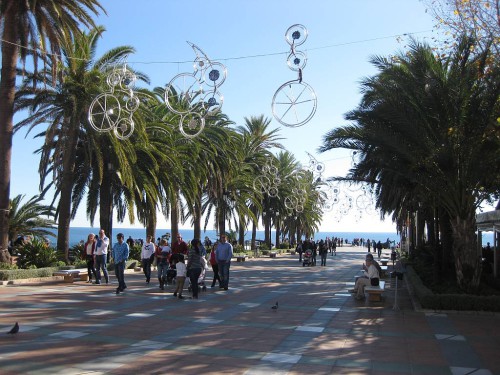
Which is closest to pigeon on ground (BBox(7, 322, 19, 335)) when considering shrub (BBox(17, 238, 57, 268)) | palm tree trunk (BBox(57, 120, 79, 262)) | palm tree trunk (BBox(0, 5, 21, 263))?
palm tree trunk (BBox(0, 5, 21, 263))

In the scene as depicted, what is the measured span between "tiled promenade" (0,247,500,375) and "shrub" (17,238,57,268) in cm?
442

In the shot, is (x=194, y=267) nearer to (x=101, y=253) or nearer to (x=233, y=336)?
(x=101, y=253)

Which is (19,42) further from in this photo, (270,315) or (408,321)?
(408,321)

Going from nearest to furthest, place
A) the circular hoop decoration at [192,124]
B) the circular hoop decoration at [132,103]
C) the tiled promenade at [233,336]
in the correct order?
the tiled promenade at [233,336] → the circular hoop decoration at [192,124] → the circular hoop decoration at [132,103]

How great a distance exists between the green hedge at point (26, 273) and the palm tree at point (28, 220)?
14.5 m

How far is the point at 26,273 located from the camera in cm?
1661

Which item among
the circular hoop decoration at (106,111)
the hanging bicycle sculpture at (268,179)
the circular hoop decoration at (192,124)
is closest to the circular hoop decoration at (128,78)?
the circular hoop decoration at (106,111)

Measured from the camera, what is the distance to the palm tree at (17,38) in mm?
17547

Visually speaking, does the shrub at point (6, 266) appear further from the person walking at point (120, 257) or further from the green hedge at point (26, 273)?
the person walking at point (120, 257)

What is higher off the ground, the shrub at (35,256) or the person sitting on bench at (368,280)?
the shrub at (35,256)

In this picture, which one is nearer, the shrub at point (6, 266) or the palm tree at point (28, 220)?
the shrub at point (6, 266)

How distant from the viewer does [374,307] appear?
12.9 meters

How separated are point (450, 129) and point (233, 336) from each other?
8.22 metres

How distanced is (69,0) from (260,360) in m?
16.1
